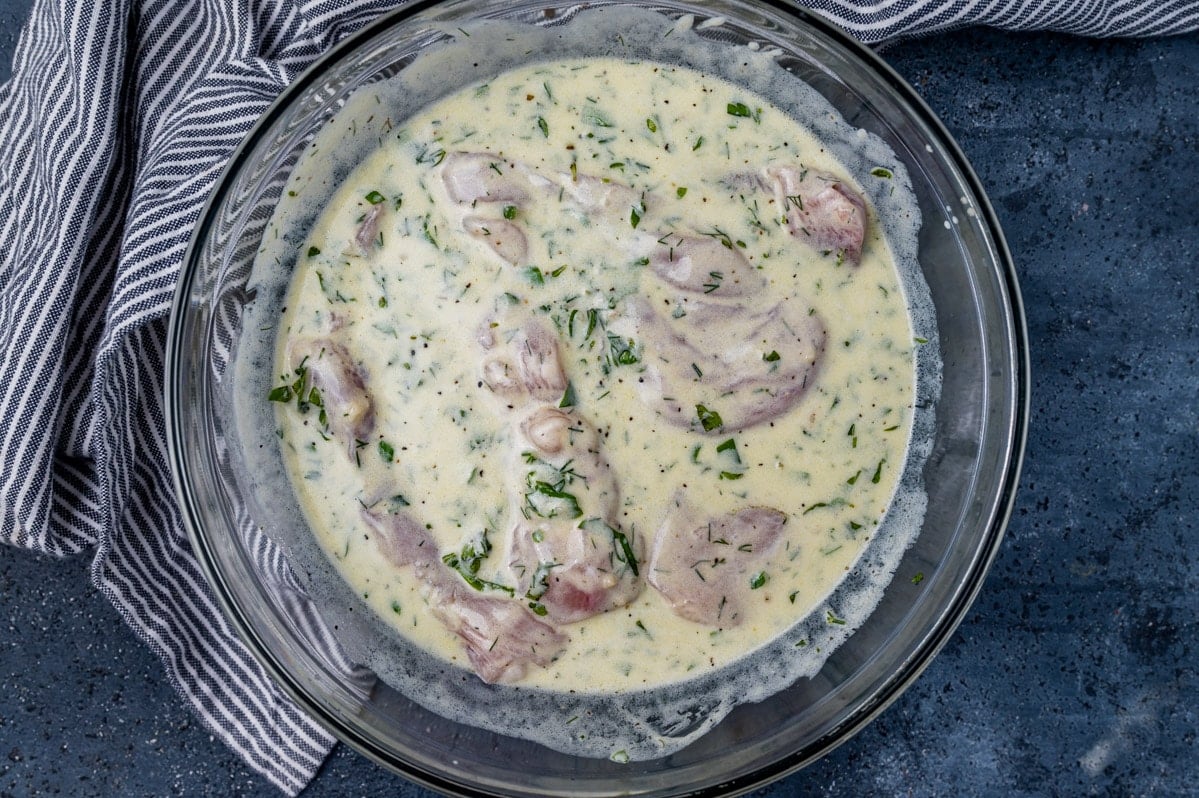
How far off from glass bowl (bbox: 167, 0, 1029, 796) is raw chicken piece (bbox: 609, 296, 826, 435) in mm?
343

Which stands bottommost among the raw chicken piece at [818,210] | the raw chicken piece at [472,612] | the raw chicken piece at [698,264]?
the raw chicken piece at [472,612]

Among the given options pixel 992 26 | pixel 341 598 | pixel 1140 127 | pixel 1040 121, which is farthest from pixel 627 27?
pixel 341 598

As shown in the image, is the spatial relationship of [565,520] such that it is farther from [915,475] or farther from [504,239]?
[915,475]

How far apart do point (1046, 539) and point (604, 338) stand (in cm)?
108

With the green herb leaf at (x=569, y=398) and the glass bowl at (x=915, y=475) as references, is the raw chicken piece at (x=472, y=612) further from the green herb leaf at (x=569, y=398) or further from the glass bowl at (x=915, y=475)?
the green herb leaf at (x=569, y=398)

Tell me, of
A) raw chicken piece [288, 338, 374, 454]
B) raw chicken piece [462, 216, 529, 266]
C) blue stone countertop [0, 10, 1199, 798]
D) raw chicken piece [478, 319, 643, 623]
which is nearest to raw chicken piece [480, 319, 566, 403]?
raw chicken piece [478, 319, 643, 623]

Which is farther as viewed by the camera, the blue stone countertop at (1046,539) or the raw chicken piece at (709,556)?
the blue stone countertop at (1046,539)

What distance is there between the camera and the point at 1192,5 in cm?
208

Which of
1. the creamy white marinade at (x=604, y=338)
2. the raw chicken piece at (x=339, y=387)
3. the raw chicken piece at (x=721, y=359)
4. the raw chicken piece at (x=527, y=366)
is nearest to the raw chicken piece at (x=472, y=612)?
the creamy white marinade at (x=604, y=338)

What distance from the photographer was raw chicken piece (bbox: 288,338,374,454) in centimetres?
186

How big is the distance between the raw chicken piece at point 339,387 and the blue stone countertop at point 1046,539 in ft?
2.38

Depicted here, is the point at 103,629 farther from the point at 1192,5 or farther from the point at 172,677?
the point at 1192,5

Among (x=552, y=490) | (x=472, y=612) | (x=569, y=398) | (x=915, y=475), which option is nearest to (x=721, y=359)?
(x=569, y=398)

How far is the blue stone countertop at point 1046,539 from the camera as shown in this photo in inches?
84.4
